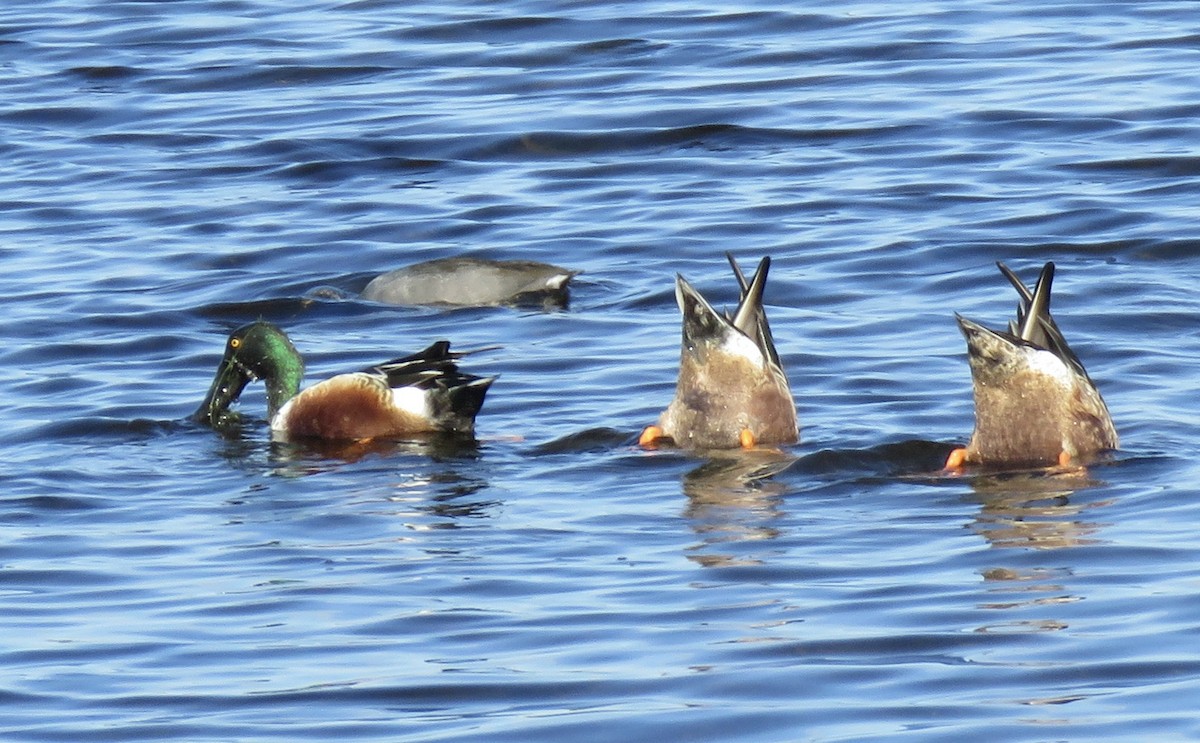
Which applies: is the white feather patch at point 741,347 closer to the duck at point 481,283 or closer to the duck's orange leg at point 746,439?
the duck's orange leg at point 746,439

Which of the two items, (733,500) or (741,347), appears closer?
(733,500)

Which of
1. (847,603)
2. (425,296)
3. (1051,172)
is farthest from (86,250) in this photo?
(847,603)

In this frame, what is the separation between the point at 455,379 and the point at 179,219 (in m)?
5.23

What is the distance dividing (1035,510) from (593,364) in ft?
12.1

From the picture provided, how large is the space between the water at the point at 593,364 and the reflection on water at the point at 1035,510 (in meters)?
0.02

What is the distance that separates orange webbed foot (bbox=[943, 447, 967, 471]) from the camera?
902 centimetres

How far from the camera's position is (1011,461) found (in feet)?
29.6

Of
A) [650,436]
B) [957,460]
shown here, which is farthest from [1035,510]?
[650,436]

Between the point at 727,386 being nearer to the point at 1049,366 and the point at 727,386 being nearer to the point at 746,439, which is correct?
the point at 746,439

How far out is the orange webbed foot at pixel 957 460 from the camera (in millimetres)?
9023

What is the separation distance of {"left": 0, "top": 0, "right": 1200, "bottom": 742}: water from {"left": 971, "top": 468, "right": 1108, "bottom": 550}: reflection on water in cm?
2

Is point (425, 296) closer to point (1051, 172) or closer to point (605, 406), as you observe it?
point (605, 406)

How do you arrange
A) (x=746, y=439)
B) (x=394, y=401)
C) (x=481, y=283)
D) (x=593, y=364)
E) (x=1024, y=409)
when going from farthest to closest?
(x=481, y=283)
(x=593, y=364)
(x=394, y=401)
(x=746, y=439)
(x=1024, y=409)

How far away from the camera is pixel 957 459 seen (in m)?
9.04
